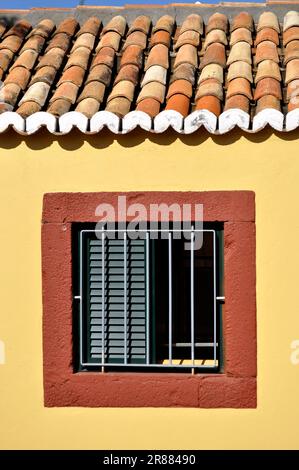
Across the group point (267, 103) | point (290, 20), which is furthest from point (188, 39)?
point (267, 103)

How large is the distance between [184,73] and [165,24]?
105 centimetres

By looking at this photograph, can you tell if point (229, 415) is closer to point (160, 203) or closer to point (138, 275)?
point (138, 275)

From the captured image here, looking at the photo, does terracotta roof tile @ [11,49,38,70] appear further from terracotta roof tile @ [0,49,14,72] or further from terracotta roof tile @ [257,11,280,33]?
terracotta roof tile @ [257,11,280,33]

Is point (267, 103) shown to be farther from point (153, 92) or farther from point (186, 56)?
point (186, 56)

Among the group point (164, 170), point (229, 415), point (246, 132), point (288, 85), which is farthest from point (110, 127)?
point (229, 415)

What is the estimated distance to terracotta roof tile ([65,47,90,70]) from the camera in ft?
22.9

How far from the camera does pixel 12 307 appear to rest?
636cm

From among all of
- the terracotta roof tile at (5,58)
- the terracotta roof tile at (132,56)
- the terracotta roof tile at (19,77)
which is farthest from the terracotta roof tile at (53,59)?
the terracotta roof tile at (132,56)

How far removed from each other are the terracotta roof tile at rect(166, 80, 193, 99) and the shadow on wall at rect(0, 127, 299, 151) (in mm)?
370

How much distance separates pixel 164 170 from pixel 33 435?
82.6 inches

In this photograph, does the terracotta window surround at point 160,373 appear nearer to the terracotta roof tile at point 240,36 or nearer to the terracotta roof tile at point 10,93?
the terracotta roof tile at point 10,93

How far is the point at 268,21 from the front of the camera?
7426 mm

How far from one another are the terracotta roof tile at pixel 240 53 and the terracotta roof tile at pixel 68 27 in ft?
4.75
